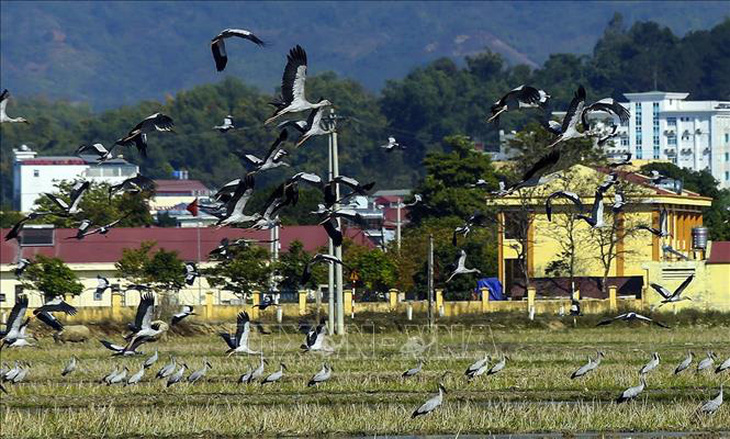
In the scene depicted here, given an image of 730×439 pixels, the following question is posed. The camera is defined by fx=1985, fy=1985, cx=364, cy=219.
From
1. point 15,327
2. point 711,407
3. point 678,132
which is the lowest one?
point 711,407

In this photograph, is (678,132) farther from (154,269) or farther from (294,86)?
(294,86)

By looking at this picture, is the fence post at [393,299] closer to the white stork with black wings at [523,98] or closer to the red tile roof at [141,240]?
the red tile roof at [141,240]

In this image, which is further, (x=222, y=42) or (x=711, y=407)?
(x=711, y=407)

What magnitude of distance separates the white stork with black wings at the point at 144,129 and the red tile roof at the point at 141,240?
5437 cm

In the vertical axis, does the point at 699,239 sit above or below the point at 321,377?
above

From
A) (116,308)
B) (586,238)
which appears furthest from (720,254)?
(116,308)

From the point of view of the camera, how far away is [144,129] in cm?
3169

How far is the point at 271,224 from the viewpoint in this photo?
31422 mm

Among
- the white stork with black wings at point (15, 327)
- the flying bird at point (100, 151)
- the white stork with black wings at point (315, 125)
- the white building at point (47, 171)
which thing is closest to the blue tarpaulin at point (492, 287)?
the white stork with black wings at point (15, 327)

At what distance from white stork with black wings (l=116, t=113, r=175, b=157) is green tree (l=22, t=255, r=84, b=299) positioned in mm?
44213

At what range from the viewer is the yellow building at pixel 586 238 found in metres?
73.9

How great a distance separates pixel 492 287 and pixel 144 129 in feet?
152

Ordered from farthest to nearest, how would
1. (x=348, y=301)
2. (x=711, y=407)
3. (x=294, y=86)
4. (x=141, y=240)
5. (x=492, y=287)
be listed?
(x=141, y=240) → (x=492, y=287) → (x=348, y=301) → (x=711, y=407) → (x=294, y=86)

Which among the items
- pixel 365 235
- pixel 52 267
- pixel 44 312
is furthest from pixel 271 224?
pixel 365 235
